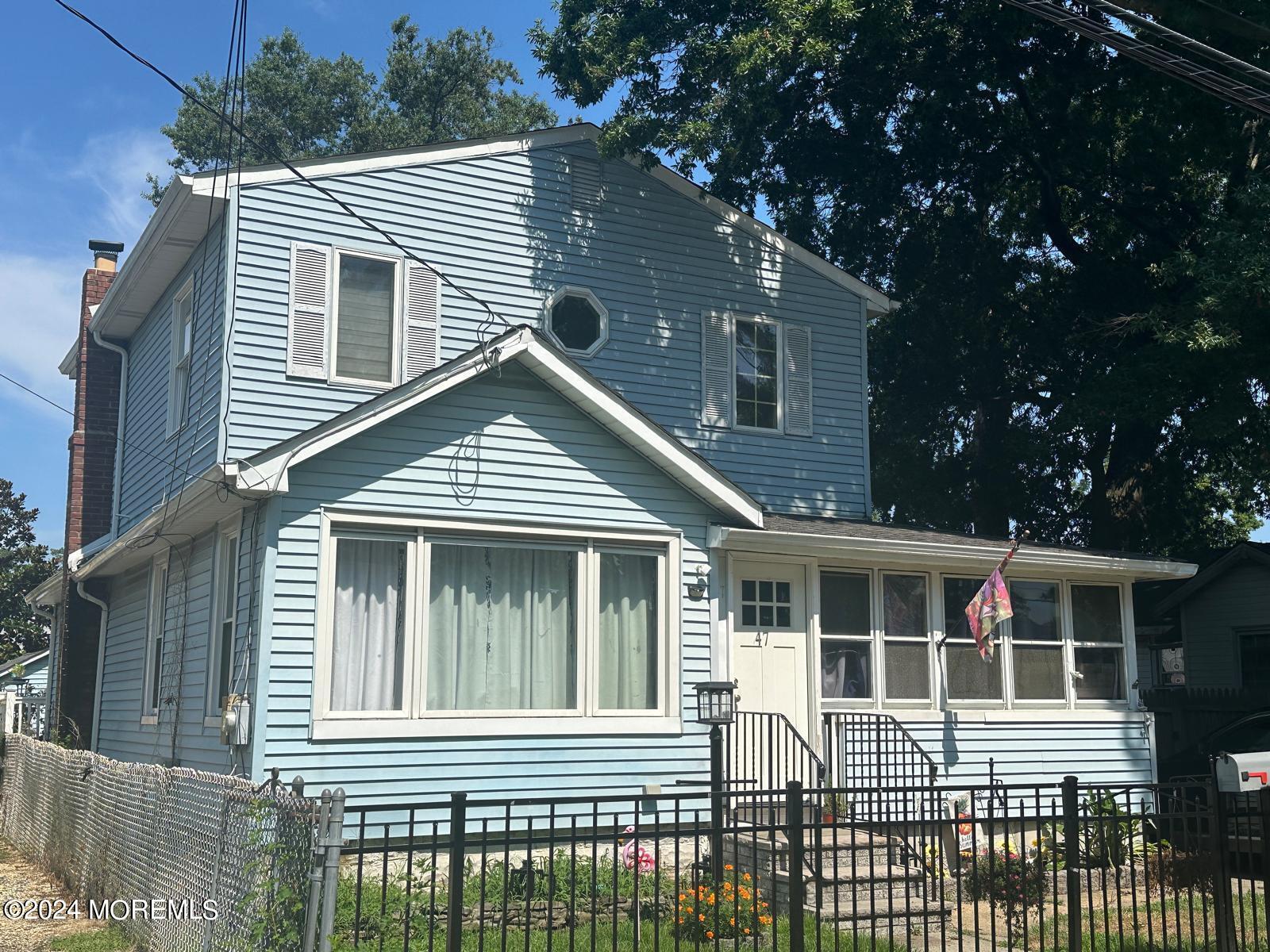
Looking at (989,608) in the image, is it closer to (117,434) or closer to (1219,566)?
(1219,566)

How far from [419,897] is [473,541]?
135 inches

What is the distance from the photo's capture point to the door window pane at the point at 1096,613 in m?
15.5

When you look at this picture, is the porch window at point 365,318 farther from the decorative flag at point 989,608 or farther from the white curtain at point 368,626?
the decorative flag at point 989,608

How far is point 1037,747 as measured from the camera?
14750mm

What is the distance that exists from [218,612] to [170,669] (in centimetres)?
198

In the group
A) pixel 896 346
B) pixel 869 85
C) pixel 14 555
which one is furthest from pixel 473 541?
pixel 14 555

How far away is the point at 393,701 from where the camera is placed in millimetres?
11164

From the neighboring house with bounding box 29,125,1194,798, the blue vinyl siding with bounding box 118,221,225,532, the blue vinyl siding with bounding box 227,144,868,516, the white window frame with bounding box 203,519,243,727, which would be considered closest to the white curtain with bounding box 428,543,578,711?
the neighboring house with bounding box 29,125,1194,798

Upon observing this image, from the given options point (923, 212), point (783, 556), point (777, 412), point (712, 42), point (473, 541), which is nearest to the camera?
point (473, 541)

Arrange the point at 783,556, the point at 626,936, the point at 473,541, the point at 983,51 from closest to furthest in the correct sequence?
1. the point at 626,936
2. the point at 473,541
3. the point at 783,556
4. the point at 983,51

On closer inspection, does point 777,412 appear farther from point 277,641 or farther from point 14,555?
point 14,555

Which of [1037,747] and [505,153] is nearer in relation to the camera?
[1037,747]

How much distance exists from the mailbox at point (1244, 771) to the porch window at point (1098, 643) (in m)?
1.80

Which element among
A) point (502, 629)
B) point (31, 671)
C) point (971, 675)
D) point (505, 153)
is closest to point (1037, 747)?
point (971, 675)
